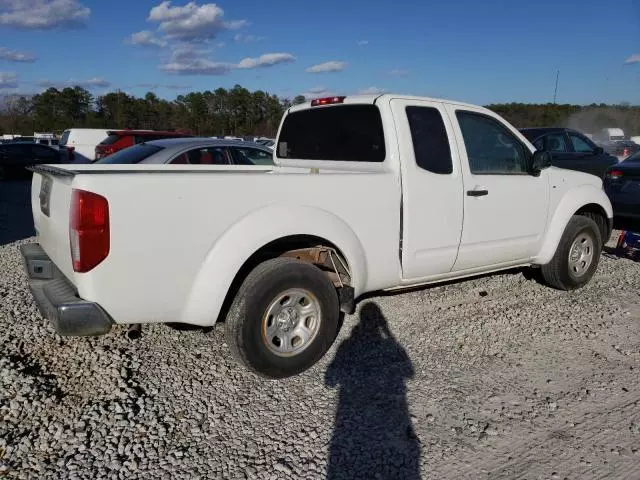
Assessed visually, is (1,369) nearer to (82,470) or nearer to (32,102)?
(82,470)

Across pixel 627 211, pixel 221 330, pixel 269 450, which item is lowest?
pixel 269 450

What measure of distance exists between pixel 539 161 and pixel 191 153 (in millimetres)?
5415

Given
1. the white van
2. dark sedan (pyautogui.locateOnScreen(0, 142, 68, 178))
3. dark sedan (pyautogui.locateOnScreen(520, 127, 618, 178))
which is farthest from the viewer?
the white van

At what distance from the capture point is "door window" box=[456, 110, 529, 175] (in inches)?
176

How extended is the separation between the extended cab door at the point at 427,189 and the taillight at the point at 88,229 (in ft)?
7.00

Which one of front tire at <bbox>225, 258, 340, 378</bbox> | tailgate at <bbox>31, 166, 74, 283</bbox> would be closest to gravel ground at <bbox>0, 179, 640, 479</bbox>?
front tire at <bbox>225, 258, 340, 378</bbox>

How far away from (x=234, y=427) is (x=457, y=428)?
1310 mm

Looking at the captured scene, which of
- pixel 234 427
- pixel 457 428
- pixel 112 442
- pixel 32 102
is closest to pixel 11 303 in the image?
pixel 112 442

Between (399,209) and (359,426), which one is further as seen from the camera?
(399,209)

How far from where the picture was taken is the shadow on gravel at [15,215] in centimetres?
837

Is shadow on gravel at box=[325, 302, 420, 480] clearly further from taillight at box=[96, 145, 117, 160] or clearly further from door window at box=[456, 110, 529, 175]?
taillight at box=[96, 145, 117, 160]

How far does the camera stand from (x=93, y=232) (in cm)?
277

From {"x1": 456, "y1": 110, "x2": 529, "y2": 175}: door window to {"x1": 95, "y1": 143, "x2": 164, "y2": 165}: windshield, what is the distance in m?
5.30

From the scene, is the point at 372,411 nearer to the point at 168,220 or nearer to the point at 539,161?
the point at 168,220
